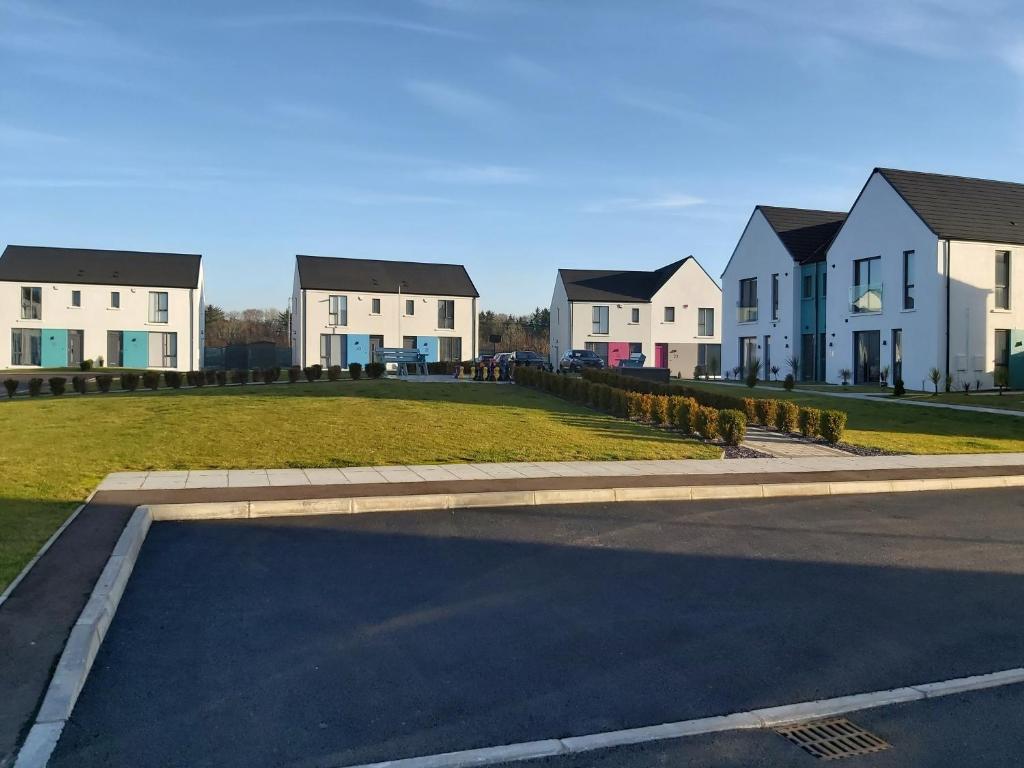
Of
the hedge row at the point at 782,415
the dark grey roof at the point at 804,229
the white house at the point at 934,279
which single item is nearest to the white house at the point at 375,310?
the dark grey roof at the point at 804,229

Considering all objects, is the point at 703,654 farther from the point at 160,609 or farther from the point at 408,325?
the point at 408,325

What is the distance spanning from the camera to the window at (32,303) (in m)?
52.2

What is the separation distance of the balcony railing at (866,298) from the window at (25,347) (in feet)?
150

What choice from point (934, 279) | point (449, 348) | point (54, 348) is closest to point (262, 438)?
point (934, 279)

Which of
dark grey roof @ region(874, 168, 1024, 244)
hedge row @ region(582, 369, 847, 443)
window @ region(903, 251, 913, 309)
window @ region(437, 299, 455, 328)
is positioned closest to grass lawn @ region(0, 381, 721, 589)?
hedge row @ region(582, 369, 847, 443)

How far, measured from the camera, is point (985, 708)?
15.3ft

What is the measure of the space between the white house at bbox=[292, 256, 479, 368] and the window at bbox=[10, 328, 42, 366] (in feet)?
50.9

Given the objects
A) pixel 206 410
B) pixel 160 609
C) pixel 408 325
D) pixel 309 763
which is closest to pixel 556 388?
pixel 206 410

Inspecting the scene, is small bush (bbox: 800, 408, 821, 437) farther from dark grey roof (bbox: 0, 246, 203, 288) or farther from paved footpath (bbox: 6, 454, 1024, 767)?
dark grey roof (bbox: 0, 246, 203, 288)

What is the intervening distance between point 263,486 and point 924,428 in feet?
48.9

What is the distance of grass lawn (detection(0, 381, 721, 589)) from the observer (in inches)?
420

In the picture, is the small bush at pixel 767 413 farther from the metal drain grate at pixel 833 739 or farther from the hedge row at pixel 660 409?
the metal drain grate at pixel 833 739

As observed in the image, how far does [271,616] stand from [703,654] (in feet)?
9.90

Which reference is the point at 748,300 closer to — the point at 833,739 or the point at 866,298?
the point at 866,298
